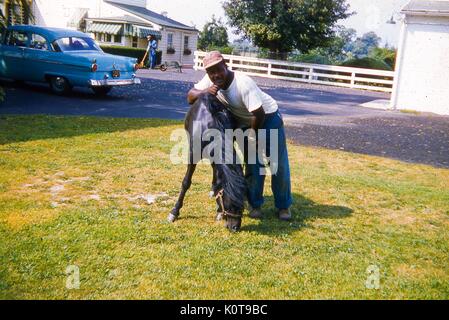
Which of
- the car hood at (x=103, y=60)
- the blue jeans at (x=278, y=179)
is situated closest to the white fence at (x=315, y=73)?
the car hood at (x=103, y=60)

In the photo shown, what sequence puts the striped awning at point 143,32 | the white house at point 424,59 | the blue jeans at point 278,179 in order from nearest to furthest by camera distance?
the blue jeans at point 278,179
the white house at point 424,59
the striped awning at point 143,32

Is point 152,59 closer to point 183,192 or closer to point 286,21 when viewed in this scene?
point 286,21

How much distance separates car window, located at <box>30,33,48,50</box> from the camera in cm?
1313

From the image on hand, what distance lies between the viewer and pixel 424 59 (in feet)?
53.8

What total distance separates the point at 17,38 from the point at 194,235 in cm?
1181

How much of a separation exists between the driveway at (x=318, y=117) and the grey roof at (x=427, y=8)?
381cm

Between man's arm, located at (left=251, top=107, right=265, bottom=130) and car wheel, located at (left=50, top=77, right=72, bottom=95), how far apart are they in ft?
33.0

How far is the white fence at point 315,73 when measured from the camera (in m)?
26.0

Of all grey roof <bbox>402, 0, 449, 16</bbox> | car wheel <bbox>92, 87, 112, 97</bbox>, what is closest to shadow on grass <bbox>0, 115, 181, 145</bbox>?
car wheel <bbox>92, 87, 112, 97</bbox>

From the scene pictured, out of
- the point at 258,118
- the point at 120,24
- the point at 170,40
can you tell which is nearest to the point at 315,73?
the point at 170,40

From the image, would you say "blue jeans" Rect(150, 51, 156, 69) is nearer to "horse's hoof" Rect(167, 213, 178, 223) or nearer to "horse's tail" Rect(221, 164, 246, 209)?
"horse's hoof" Rect(167, 213, 178, 223)

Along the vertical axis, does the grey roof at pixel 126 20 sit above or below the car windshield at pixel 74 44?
above

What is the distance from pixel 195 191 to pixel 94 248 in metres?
2.08

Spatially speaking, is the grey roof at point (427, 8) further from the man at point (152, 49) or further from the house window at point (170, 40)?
the house window at point (170, 40)
